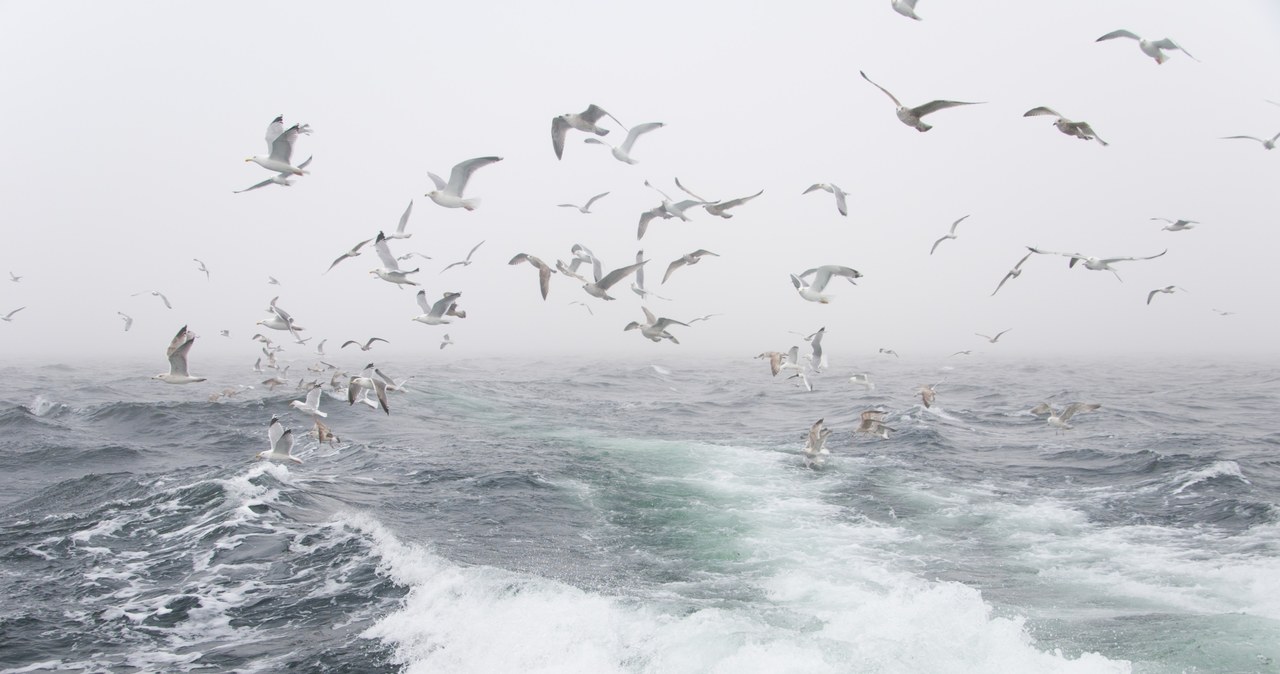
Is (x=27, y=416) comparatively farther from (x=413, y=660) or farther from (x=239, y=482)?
(x=413, y=660)

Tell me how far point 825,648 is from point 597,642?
7.09 feet

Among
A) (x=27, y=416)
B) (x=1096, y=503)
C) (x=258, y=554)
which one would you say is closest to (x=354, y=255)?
(x=258, y=554)

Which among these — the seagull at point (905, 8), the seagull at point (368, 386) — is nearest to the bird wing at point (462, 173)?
the seagull at point (368, 386)

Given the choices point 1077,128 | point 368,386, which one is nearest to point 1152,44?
point 1077,128

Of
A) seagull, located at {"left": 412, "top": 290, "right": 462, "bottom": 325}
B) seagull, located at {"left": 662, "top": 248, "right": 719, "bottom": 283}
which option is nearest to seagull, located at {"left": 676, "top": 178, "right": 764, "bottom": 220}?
seagull, located at {"left": 662, "top": 248, "right": 719, "bottom": 283}

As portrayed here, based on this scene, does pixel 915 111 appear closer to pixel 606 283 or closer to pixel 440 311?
pixel 606 283

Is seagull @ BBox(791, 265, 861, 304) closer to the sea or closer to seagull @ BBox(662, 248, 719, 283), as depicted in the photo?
seagull @ BBox(662, 248, 719, 283)

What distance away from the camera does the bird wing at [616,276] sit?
10555 millimetres

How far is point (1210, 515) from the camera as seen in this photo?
11977 mm

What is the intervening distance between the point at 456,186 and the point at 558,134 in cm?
170

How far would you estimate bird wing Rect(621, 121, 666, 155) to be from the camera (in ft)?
34.9

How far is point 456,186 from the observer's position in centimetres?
1102

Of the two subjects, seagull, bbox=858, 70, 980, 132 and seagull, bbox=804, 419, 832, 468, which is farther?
seagull, bbox=804, 419, 832, 468

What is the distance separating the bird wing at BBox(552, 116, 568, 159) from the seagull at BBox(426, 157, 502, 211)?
92cm
